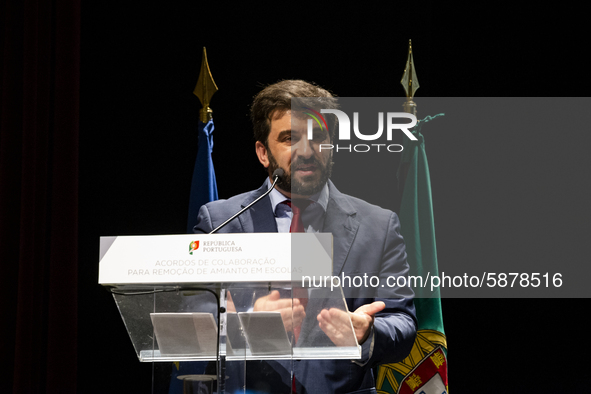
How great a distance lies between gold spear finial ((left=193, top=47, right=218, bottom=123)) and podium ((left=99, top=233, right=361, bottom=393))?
1.71 meters

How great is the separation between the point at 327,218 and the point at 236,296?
1020 millimetres

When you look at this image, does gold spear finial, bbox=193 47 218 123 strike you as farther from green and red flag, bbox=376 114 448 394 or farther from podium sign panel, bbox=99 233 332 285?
podium sign panel, bbox=99 233 332 285

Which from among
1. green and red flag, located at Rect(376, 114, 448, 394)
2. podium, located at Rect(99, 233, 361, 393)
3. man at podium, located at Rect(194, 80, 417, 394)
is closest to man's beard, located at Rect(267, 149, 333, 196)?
man at podium, located at Rect(194, 80, 417, 394)

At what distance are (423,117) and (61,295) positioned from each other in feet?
6.75

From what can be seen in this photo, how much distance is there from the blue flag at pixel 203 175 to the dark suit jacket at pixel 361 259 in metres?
0.49

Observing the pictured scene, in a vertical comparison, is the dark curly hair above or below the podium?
above

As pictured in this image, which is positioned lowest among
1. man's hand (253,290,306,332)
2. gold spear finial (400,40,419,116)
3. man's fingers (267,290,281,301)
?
man's hand (253,290,306,332)

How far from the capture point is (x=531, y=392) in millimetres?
2732

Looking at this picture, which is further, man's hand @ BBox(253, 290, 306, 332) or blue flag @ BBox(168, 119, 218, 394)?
blue flag @ BBox(168, 119, 218, 394)

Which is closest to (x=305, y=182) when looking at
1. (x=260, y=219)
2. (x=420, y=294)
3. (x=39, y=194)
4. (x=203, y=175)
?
(x=260, y=219)

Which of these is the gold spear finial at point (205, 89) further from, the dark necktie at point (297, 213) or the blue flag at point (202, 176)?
the dark necktie at point (297, 213)

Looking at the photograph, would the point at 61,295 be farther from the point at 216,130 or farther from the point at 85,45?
the point at 85,45

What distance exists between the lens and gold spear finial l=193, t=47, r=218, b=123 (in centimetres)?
280

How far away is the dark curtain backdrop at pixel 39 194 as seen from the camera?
2.83 m
